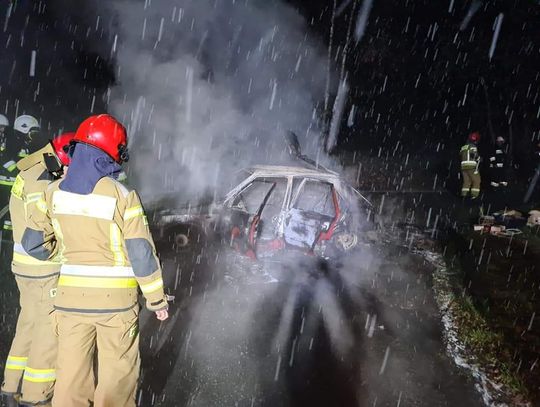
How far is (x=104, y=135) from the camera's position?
233cm

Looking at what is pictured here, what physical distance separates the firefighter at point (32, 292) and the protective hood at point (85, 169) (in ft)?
2.21

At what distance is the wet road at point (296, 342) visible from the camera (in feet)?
10.6

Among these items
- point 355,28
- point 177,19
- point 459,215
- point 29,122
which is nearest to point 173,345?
Result: point 29,122

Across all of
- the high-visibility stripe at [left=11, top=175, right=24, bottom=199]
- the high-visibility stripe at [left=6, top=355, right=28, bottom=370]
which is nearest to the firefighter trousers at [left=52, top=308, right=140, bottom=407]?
the high-visibility stripe at [left=6, top=355, right=28, bottom=370]

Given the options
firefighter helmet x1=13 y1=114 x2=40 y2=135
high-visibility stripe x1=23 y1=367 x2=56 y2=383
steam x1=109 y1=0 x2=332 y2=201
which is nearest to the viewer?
high-visibility stripe x1=23 y1=367 x2=56 y2=383

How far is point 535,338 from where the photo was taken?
166 inches

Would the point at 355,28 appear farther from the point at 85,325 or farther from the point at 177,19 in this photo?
the point at 85,325

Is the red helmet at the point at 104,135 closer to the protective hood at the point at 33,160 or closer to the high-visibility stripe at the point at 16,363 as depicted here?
the protective hood at the point at 33,160

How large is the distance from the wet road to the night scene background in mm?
25

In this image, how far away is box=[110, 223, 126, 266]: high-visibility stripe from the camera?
2.28m

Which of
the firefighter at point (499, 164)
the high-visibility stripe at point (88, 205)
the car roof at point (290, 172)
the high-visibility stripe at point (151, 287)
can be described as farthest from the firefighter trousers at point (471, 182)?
the high-visibility stripe at point (88, 205)

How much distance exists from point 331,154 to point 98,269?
16.0m

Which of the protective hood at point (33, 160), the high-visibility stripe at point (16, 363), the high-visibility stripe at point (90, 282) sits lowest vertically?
the high-visibility stripe at point (16, 363)

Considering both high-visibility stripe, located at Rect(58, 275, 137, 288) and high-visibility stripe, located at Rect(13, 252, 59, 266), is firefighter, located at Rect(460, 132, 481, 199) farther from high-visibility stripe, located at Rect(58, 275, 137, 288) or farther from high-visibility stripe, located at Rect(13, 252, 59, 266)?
high-visibility stripe, located at Rect(13, 252, 59, 266)
